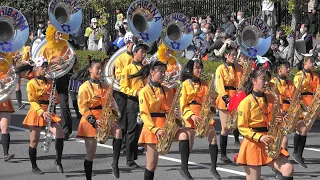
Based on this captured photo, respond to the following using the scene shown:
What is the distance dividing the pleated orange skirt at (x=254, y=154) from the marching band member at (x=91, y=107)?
2.26 meters

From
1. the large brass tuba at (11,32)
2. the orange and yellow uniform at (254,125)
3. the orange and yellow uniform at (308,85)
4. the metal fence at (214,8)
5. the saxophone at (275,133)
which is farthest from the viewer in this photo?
the metal fence at (214,8)

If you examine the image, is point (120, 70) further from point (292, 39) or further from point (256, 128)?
point (292, 39)

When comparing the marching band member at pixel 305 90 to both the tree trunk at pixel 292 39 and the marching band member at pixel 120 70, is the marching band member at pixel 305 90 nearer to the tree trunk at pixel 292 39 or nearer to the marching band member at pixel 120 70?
the marching band member at pixel 120 70

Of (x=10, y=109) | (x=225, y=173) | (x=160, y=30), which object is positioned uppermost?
(x=160, y=30)

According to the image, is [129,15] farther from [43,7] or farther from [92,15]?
[43,7]

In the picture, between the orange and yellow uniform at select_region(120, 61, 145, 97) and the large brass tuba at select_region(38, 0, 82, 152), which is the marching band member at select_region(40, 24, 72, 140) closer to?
the large brass tuba at select_region(38, 0, 82, 152)

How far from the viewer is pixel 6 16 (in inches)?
496

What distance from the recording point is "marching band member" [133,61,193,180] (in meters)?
10.2

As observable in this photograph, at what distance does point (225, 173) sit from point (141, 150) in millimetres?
2027

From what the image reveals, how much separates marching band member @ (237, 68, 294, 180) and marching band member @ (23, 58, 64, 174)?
339 centimetres

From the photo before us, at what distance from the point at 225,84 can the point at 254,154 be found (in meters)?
3.82

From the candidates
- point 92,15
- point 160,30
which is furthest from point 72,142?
point 92,15

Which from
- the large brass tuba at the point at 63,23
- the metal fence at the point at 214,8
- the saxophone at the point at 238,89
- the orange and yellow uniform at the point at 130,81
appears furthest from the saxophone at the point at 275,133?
the metal fence at the point at 214,8

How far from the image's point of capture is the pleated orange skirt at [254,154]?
930 cm
